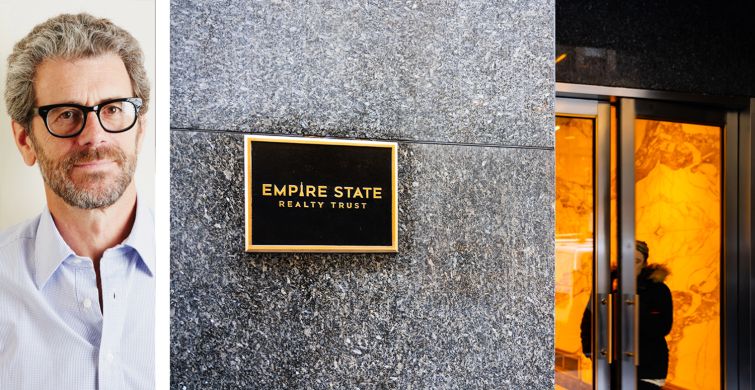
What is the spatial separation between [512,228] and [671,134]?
2.62 m

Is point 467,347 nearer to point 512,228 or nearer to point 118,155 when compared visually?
point 512,228

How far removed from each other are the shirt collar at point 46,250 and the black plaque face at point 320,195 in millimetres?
725

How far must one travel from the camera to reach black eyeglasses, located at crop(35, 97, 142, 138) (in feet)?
7.25

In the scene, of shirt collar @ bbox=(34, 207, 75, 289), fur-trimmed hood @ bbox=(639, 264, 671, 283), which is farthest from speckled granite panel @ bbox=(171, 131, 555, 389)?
fur-trimmed hood @ bbox=(639, 264, 671, 283)

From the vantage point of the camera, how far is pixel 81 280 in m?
2.27

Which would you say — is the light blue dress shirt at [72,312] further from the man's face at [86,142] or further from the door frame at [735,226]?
the door frame at [735,226]

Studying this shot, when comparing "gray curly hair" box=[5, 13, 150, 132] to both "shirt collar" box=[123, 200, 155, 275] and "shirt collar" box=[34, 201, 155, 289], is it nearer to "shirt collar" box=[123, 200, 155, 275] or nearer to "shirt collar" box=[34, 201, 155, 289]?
"shirt collar" box=[34, 201, 155, 289]

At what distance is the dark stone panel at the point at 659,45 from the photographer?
4816mm

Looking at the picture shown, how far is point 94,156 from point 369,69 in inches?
48.0

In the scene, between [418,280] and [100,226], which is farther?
[418,280]

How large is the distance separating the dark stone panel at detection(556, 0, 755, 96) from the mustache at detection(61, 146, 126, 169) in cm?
335

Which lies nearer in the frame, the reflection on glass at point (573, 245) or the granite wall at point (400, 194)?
the granite wall at point (400, 194)

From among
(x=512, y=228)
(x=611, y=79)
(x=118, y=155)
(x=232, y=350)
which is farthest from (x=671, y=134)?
(x=118, y=155)

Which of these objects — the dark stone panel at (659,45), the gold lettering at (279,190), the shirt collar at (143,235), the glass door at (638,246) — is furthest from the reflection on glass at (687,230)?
the shirt collar at (143,235)
